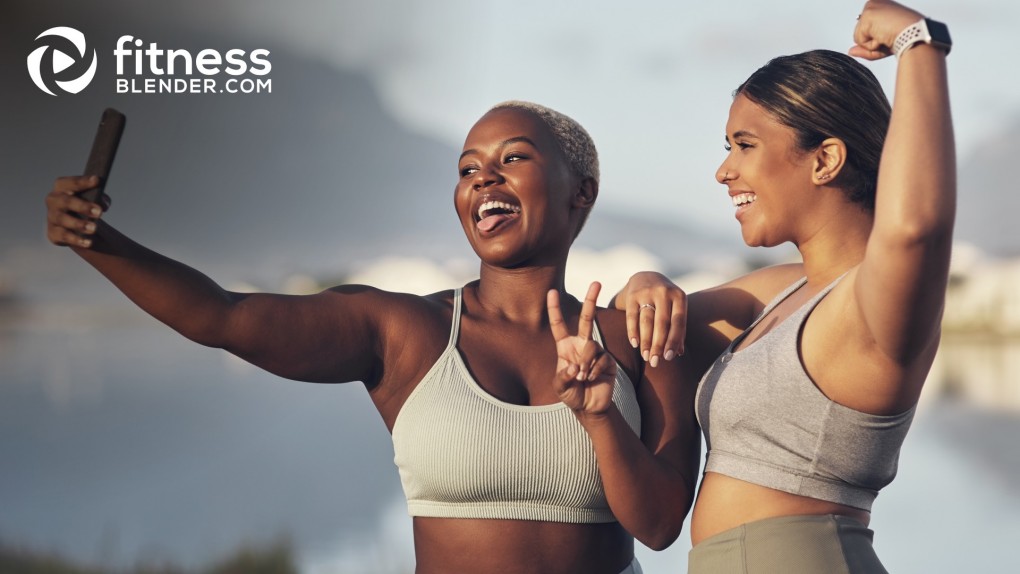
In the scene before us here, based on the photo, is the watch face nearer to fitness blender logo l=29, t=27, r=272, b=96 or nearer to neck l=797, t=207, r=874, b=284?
neck l=797, t=207, r=874, b=284

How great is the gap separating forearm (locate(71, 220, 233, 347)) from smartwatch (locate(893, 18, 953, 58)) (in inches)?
38.8

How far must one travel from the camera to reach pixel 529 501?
1760mm

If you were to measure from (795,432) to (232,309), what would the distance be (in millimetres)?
822

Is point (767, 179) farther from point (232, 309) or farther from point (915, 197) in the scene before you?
point (232, 309)

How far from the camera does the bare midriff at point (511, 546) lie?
175 centimetres

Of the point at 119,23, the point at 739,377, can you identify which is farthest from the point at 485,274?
the point at 119,23

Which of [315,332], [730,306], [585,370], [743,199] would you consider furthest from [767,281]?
[315,332]

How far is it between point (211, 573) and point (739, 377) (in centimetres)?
407

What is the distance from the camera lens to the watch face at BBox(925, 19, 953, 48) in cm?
119

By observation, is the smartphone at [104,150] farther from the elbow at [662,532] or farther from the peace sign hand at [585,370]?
the elbow at [662,532]

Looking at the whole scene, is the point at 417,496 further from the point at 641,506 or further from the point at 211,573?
the point at 211,573

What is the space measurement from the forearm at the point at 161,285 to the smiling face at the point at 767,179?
78 centimetres

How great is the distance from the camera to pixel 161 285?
156 cm

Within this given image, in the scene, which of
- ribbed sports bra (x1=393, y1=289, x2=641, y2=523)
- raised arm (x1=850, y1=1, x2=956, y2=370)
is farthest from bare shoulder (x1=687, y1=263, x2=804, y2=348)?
raised arm (x1=850, y1=1, x2=956, y2=370)
